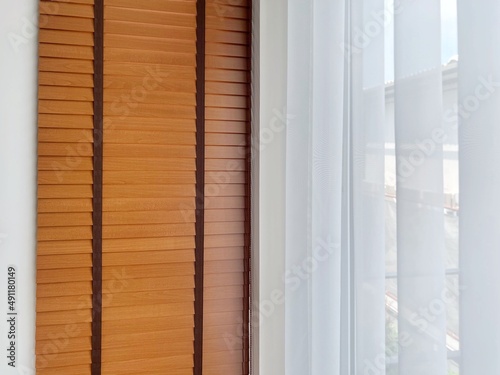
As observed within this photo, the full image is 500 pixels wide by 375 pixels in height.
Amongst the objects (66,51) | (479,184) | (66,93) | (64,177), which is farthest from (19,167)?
(479,184)

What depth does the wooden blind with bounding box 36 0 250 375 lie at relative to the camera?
1.40 metres

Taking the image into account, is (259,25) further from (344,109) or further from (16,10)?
(16,10)

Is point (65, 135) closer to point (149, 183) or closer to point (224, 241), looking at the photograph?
point (149, 183)

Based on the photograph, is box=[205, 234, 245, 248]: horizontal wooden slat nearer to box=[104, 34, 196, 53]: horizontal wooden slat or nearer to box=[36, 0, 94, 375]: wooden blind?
box=[36, 0, 94, 375]: wooden blind

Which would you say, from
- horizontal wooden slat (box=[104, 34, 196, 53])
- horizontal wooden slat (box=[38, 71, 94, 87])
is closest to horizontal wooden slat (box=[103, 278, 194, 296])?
horizontal wooden slat (box=[38, 71, 94, 87])

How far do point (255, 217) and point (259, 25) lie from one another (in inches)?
23.0

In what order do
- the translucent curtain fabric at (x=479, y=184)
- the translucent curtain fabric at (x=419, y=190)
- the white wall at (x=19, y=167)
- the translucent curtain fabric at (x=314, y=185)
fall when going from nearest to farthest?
the translucent curtain fabric at (x=479, y=184) → the translucent curtain fabric at (x=419, y=190) → the translucent curtain fabric at (x=314, y=185) → the white wall at (x=19, y=167)

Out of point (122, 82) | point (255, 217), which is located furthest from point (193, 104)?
point (255, 217)

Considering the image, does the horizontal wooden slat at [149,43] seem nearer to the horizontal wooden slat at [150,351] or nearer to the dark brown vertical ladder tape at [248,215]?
the dark brown vertical ladder tape at [248,215]

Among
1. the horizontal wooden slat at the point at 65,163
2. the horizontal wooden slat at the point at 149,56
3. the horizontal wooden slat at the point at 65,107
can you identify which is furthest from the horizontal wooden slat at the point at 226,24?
the horizontal wooden slat at the point at 65,163

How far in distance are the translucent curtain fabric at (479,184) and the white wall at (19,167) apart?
1.12 m

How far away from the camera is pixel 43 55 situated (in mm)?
1378

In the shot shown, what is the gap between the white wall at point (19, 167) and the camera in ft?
4.48

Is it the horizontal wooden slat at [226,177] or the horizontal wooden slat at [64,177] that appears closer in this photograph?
the horizontal wooden slat at [64,177]
